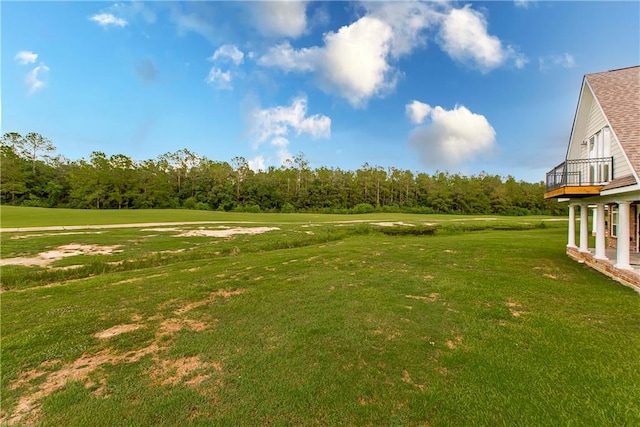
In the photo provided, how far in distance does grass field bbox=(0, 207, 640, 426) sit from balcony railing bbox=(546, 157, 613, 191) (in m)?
3.44

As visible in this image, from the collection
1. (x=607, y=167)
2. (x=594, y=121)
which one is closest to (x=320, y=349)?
(x=607, y=167)

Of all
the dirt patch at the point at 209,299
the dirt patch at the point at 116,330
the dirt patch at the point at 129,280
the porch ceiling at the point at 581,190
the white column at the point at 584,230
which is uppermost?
the porch ceiling at the point at 581,190

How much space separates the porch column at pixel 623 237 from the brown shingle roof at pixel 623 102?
72.7 inches

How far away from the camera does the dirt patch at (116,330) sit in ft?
17.5

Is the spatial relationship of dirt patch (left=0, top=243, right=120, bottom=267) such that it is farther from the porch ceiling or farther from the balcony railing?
the balcony railing

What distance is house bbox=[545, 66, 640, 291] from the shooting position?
330 inches

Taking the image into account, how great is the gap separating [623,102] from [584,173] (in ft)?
11.0

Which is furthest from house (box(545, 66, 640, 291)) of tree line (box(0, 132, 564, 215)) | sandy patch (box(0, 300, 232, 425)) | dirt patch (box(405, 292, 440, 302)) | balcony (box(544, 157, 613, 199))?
tree line (box(0, 132, 564, 215))

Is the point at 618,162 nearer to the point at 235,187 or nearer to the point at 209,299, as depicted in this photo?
the point at 209,299

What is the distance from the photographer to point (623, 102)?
9.49 meters

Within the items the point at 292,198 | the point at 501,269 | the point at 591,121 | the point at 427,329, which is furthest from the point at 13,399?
the point at 292,198

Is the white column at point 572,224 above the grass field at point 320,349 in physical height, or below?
above

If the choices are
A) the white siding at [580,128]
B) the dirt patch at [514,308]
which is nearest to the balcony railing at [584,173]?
the white siding at [580,128]

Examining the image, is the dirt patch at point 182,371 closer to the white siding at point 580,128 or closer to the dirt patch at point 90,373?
the dirt patch at point 90,373
